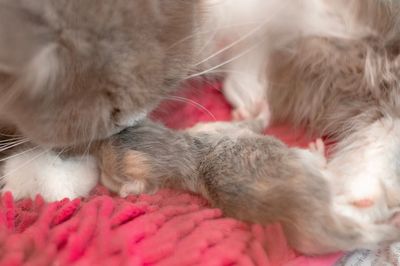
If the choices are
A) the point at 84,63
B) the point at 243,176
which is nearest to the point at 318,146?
the point at 243,176

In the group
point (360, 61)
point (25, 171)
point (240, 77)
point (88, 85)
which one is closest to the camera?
point (88, 85)

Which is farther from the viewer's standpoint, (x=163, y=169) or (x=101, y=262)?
(x=163, y=169)

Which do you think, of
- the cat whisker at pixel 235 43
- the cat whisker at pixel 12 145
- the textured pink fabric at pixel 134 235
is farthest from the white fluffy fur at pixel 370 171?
the cat whisker at pixel 12 145

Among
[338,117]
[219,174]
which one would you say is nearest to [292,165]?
[219,174]

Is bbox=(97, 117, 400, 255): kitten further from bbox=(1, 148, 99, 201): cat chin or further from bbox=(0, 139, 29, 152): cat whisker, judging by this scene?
→ bbox=(0, 139, 29, 152): cat whisker

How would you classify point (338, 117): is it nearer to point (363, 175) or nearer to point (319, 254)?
point (363, 175)

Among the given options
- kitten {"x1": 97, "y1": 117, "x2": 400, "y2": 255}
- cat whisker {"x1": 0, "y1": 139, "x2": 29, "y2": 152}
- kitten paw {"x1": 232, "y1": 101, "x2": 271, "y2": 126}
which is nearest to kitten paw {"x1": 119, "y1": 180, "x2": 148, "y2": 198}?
kitten {"x1": 97, "y1": 117, "x2": 400, "y2": 255}
